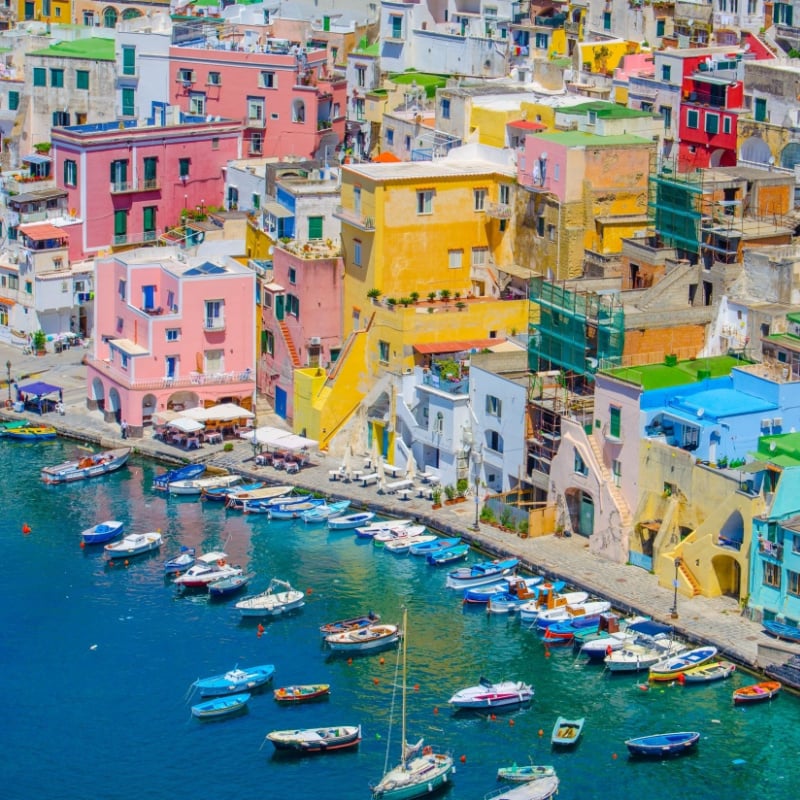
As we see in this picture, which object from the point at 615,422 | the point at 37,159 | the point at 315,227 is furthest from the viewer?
the point at 37,159

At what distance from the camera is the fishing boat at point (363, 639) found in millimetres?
95125

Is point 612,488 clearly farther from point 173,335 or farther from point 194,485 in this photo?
point 173,335

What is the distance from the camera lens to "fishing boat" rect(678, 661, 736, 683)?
301 ft

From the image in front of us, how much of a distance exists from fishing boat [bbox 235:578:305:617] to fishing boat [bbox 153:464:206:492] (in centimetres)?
1535

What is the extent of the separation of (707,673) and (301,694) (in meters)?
15.8

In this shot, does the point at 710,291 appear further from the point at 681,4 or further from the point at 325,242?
the point at 681,4

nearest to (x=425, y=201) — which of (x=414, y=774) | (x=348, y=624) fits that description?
(x=348, y=624)

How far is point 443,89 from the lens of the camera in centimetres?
13162

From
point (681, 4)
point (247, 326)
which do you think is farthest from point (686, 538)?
point (681, 4)

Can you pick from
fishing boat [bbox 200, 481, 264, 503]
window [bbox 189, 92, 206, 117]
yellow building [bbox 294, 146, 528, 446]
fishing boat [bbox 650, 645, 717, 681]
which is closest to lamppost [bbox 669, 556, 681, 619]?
fishing boat [bbox 650, 645, 717, 681]

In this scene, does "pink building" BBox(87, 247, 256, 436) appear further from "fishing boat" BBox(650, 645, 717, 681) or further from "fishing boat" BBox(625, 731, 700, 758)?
"fishing boat" BBox(625, 731, 700, 758)

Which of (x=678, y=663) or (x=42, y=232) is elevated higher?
(x=42, y=232)

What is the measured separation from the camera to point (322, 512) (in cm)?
10962

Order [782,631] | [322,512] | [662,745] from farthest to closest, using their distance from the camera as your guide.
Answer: [322,512]
[782,631]
[662,745]
